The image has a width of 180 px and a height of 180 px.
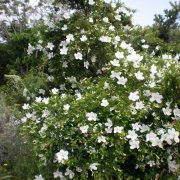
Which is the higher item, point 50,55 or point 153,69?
point 50,55

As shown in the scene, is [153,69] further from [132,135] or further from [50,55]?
[50,55]

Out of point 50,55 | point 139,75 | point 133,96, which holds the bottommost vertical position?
point 133,96

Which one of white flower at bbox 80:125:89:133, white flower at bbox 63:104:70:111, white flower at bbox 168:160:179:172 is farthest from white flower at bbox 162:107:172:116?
white flower at bbox 63:104:70:111

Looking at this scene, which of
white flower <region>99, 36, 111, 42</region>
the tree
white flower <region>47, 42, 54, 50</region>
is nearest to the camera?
white flower <region>99, 36, 111, 42</region>

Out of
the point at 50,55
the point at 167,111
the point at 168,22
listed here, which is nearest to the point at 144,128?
the point at 167,111

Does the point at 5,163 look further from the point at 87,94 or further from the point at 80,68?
the point at 87,94

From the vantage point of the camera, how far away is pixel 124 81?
4.12 metres

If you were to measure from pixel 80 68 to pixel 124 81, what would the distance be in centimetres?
104

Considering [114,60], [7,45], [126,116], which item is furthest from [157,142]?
[7,45]

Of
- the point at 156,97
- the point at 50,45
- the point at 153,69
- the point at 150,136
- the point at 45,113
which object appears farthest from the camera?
the point at 50,45

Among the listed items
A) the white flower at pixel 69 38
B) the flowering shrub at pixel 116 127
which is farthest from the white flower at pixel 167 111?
the white flower at pixel 69 38

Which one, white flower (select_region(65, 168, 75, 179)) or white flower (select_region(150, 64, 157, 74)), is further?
white flower (select_region(150, 64, 157, 74))

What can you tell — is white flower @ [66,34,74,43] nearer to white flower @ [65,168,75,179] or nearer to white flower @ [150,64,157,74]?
white flower @ [150,64,157,74]

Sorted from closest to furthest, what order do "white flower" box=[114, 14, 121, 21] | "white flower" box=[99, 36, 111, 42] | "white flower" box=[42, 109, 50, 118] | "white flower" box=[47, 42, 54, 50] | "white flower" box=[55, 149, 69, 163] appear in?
"white flower" box=[55, 149, 69, 163], "white flower" box=[42, 109, 50, 118], "white flower" box=[99, 36, 111, 42], "white flower" box=[47, 42, 54, 50], "white flower" box=[114, 14, 121, 21]
